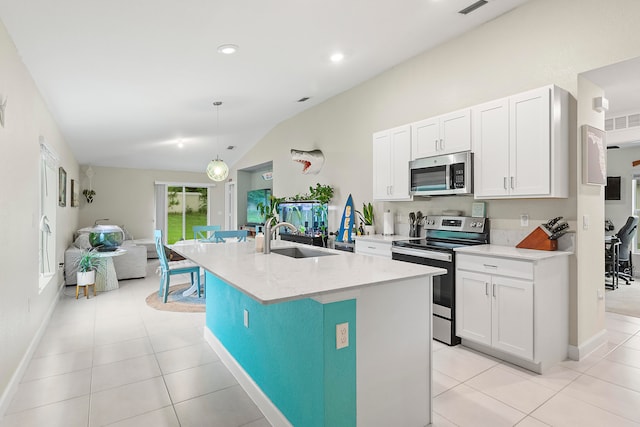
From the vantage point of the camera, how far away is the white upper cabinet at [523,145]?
8.86ft

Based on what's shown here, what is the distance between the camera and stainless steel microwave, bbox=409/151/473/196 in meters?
3.25

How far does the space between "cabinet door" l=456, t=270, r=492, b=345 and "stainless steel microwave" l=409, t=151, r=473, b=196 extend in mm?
813

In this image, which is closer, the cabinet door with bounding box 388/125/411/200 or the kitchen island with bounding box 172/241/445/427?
the kitchen island with bounding box 172/241/445/427

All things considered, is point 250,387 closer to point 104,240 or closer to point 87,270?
point 87,270

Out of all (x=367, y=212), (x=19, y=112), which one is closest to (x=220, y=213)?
(x=367, y=212)

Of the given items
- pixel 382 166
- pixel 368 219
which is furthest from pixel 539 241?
pixel 368 219

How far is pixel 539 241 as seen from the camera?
2920 mm

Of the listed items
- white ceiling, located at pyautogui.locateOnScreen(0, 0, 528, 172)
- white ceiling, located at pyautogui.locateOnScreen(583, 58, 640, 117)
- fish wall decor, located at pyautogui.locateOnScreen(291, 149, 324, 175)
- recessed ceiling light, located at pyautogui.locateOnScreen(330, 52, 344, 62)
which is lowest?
fish wall decor, located at pyautogui.locateOnScreen(291, 149, 324, 175)

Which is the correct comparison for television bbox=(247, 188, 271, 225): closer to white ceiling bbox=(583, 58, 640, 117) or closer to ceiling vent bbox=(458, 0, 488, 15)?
ceiling vent bbox=(458, 0, 488, 15)

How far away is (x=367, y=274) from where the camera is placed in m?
1.84

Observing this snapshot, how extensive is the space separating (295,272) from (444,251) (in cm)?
174

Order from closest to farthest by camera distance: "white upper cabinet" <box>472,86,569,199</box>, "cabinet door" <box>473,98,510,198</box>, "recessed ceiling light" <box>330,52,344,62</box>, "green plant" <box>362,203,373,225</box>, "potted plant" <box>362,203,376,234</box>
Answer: "white upper cabinet" <box>472,86,569,199</box> → "cabinet door" <box>473,98,510,198</box> → "recessed ceiling light" <box>330,52,344,62</box> → "potted plant" <box>362,203,376,234</box> → "green plant" <box>362,203,373,225</box>

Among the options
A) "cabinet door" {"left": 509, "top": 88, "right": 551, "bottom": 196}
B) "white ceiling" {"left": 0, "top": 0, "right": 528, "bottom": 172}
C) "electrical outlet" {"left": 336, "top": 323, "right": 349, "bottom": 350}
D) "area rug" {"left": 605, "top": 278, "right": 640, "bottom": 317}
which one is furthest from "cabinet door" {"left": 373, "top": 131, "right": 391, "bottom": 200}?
"area rug" {"left": 605, "top": 278, "right": 640, "bottom": 317}

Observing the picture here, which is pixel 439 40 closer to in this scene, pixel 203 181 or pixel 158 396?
pixel 158 396
